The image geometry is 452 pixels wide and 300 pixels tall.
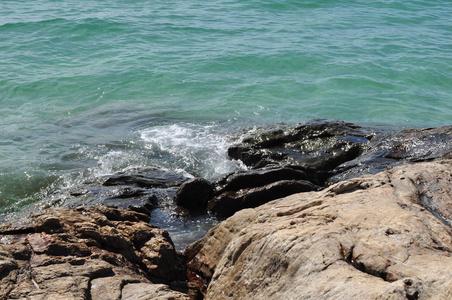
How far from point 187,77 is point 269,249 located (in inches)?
595

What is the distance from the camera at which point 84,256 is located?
236 inches

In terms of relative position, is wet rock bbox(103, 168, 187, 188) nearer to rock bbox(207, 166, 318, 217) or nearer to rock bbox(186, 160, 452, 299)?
rock bbox(207, 166, 318, 217)

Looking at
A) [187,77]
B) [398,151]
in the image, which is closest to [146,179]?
[398,151]

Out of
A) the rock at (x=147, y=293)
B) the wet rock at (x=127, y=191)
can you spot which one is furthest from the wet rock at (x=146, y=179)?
the rock at (x=147, y=293)

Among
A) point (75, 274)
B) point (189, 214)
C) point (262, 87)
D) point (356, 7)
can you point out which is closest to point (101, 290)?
point (75, 274)

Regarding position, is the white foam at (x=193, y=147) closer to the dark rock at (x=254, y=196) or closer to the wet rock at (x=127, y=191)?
the wet rock at (x=127, y=191)

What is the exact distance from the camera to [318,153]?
38.7 feet

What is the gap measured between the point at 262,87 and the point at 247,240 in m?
13.6

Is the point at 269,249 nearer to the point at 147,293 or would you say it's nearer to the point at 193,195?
the point at 147,293

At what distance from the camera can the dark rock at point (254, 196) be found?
9398 mm

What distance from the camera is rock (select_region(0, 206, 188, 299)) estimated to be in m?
5.15

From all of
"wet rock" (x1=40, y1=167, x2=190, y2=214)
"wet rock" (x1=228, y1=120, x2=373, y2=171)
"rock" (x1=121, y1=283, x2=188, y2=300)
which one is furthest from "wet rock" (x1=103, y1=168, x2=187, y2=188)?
"rock" (x1=121, y1=283, x2=188, y2=300)

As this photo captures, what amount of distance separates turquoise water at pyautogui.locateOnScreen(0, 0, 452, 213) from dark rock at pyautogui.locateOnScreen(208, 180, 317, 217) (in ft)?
8.87

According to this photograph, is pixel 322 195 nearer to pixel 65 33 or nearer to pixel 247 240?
pixel 247 240
